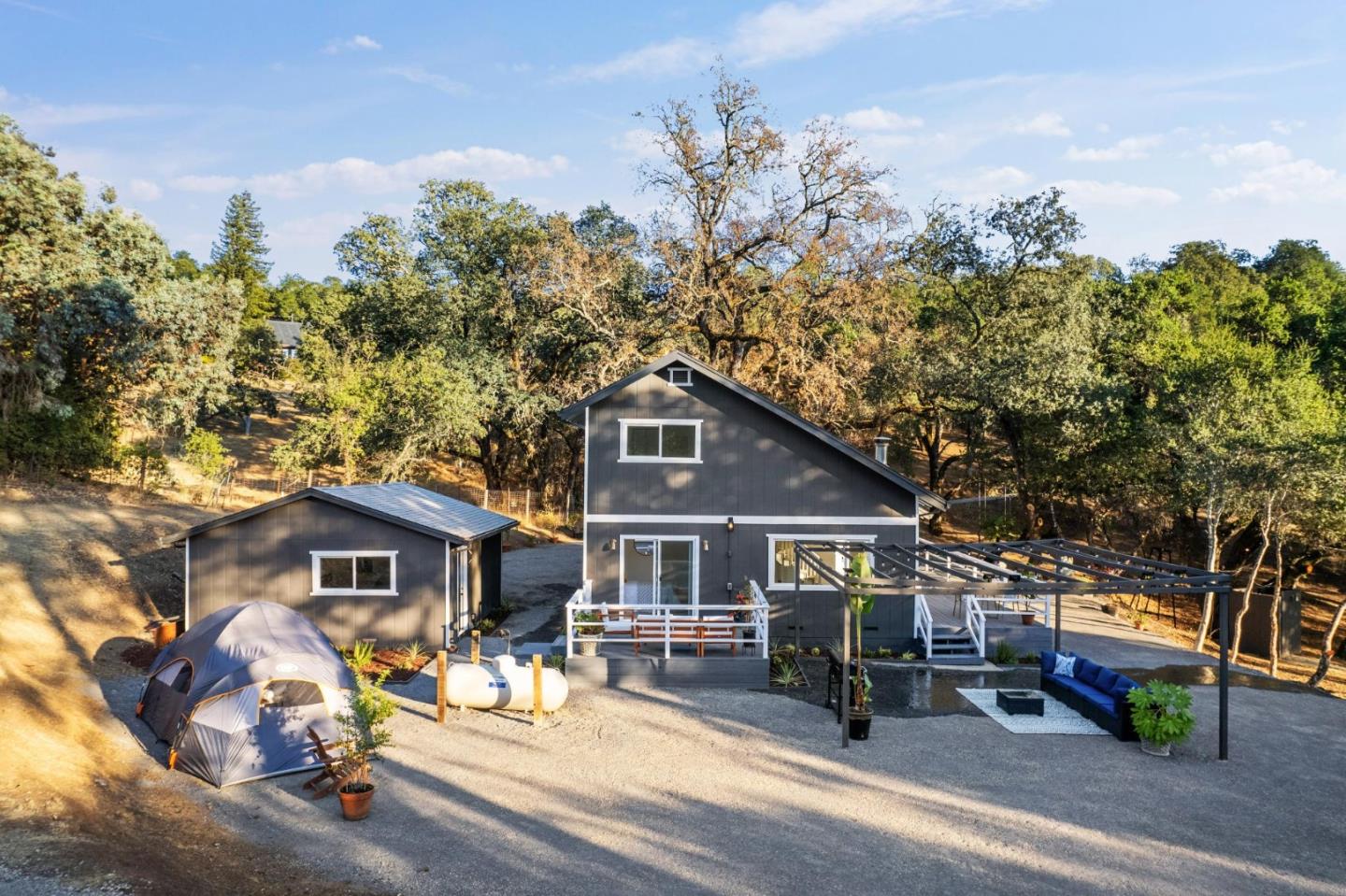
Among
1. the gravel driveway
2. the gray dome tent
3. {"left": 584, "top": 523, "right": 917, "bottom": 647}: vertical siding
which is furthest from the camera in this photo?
{"left": 584, "top": 523, "right": 917, "bottom": 647}: vertical siding

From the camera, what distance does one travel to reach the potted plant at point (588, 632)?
14.8 meters

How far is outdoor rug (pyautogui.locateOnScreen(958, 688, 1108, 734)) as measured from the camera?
41.4ft

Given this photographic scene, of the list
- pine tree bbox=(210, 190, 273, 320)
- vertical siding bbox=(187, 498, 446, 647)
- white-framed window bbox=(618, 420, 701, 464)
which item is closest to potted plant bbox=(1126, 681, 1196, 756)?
white-framed window bbox=(618, 420, 701, 464)

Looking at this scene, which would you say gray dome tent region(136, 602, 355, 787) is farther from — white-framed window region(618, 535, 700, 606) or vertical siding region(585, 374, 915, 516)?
vertical siding region(585, 374, 915, 516)

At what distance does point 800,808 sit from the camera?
955cm

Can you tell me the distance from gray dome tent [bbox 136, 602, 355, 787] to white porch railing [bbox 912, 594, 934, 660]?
10908 mm

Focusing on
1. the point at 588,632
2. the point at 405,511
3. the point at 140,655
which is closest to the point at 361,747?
the point at 588,632

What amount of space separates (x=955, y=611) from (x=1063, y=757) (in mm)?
8066

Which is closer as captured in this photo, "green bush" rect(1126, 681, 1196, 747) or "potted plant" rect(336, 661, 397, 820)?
"potted plant" rect(336, 661, 397, 820)

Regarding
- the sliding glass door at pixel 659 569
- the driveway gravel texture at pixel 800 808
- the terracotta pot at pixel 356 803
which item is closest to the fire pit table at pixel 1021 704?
the driveway gravel texture at pixel 800 808

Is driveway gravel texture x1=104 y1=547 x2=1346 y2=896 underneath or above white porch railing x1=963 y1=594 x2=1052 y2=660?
underneath

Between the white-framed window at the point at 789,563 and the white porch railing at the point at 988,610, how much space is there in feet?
9.08

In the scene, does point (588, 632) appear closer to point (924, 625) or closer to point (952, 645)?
point (924, 625)

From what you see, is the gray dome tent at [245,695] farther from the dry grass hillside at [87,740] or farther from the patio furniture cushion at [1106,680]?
the patio furniture cushion at [1106,680]
